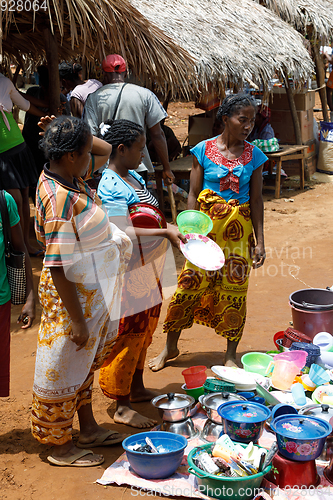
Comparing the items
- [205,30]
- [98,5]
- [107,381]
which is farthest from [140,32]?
[107,381]

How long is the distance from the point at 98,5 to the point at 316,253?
375 cm

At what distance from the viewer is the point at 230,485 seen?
2.16m

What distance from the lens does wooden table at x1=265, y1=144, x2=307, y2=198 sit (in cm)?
848

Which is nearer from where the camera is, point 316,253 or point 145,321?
point 145,321

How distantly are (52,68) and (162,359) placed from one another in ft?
11.0

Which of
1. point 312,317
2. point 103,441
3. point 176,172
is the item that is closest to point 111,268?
point 103,441

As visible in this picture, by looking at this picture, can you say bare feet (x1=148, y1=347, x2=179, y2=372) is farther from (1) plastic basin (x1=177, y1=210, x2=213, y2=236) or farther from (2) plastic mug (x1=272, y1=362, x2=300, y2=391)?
(1) plastic basin (x1=177, y1=210, x2=213, y2=236)

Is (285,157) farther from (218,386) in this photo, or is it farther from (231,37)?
(218,386)

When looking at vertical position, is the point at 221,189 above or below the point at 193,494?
above

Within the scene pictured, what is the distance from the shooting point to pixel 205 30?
24.6 ft

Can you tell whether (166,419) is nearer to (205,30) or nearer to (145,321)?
(145,321)

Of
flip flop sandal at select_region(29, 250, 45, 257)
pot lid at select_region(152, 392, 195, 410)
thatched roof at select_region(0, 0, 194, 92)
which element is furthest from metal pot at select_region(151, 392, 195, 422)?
flip flop sandal at select_region(29, 250, 45, 257)

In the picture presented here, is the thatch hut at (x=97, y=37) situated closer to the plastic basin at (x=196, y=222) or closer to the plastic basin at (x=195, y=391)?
Result: the plastic basin at (x=196, y=222)

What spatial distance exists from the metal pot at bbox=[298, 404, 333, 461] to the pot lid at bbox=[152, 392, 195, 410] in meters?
0.61
